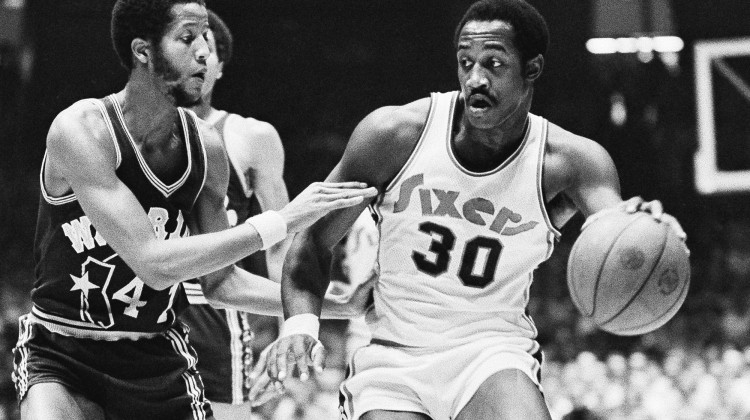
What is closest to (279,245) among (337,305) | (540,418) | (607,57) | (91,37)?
(337,305)

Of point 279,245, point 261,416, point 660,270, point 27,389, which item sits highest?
point 660,270

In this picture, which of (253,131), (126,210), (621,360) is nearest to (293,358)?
(126,210)

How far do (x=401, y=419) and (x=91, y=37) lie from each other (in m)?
4.74

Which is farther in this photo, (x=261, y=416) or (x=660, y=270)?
(x=261, y=416)

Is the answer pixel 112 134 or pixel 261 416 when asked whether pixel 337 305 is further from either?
pixel 261 416

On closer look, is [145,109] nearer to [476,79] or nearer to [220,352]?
[476,79]

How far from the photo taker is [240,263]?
4.89m

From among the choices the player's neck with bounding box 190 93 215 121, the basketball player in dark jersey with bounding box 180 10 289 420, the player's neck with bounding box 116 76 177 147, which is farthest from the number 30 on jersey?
the player's neck with bounding box 190 93 215 121

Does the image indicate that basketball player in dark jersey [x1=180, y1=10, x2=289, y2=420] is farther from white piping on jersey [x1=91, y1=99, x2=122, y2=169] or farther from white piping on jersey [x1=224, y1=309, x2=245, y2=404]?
white piping on jersey [x1=91, y1=99, x2=122, y2=169]

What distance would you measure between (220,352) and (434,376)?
1501 mm

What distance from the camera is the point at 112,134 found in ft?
10.6

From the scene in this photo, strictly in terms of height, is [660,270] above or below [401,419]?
above

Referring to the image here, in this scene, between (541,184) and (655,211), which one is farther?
(541,184)

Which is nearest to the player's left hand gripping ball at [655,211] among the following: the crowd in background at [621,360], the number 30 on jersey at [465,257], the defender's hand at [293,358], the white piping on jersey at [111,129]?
the number 30 on jersey at [465,257]
